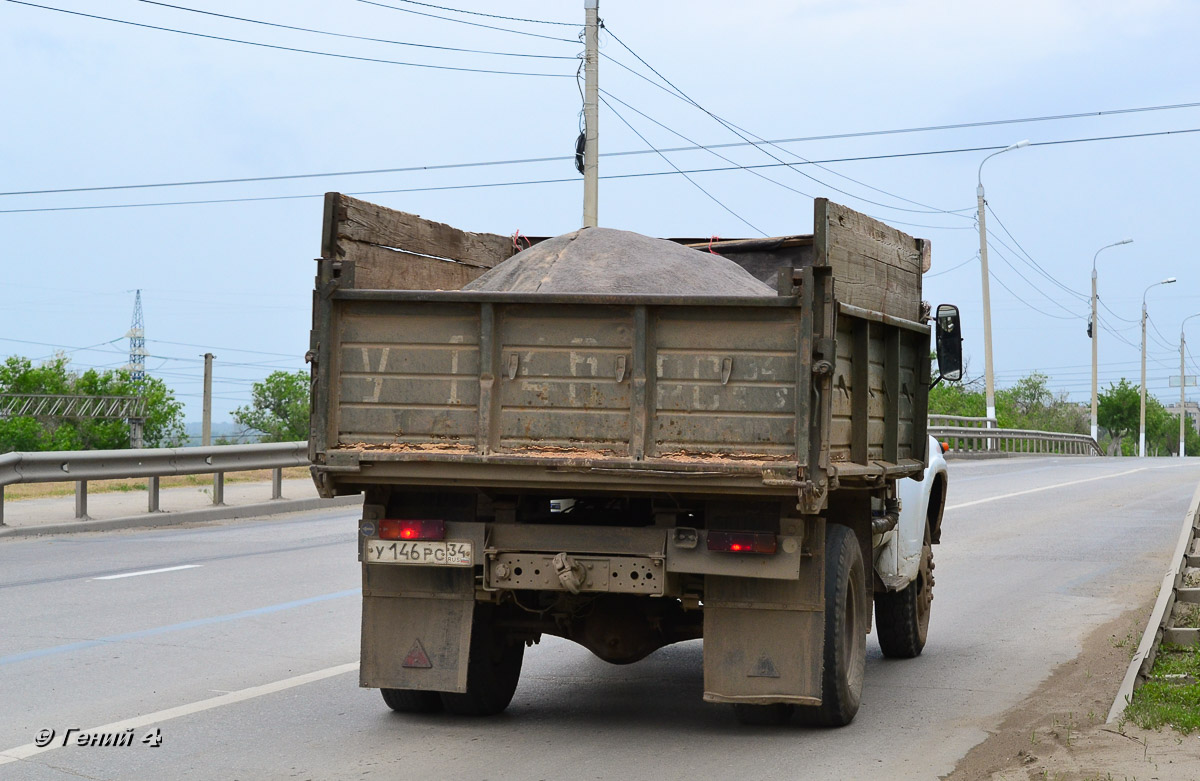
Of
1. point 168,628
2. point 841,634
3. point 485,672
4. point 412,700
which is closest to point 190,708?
point 412,700

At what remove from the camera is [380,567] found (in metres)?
6.59

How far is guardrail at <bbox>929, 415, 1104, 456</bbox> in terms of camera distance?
132ft

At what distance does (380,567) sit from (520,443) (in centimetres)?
110

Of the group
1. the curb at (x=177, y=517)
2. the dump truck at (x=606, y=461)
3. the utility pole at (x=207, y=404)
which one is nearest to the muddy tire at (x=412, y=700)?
the dump truck at (x=606, y=461)

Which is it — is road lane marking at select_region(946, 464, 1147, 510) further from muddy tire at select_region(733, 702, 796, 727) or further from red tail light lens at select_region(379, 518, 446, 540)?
red tail light lens at select_region(379, 518, 446, 540)

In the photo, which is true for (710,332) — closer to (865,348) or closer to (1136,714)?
(865,348)

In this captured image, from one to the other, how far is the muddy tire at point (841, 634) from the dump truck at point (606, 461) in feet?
0.05

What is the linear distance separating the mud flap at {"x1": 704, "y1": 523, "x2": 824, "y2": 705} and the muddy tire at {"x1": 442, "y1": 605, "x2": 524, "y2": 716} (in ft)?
3.94

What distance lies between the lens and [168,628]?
9461 millimetres

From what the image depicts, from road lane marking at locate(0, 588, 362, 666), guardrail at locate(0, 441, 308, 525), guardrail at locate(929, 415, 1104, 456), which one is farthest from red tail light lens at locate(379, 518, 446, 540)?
guardrail at locate(929, 415, 1104, 456)

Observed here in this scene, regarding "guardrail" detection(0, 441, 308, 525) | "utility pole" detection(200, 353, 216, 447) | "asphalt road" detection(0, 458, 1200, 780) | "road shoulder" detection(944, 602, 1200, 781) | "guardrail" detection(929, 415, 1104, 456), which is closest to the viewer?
"road shoulder" detection(944, 602, 1200, 781)

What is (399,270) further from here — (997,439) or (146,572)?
(997,439)

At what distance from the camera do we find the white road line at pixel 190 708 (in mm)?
5965

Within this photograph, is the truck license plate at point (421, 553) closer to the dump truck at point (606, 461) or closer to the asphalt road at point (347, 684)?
the dump truck at point (606, 461)
